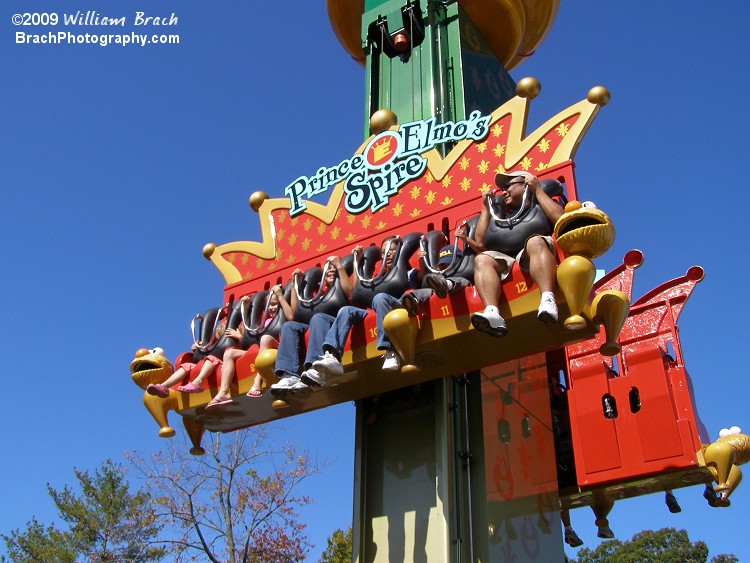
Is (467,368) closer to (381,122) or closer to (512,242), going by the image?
(512,242)

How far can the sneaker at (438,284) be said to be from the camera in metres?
6.91

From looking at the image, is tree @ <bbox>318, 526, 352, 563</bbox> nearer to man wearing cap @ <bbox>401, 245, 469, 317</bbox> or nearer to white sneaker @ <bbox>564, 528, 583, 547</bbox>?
white sneaker @ <bbox>564, 528, 583, 547</bbox>

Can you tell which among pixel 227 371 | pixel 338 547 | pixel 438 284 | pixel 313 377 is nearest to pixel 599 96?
pixel 438 284

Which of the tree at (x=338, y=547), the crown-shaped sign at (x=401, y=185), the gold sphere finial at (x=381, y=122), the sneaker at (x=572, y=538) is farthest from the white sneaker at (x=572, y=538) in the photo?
the tree at (x=338, y=547)

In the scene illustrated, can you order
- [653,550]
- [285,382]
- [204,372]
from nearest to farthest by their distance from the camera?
[285,382], [204,372], [653,550]

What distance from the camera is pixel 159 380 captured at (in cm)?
897

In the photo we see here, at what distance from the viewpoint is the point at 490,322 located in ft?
21.0

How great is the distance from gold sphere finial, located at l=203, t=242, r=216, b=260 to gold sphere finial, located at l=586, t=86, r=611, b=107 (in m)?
5.16

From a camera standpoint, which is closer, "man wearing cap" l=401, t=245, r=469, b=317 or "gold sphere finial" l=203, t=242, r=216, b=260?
"man wearing cap" l=401, t=245, r=469, b=317

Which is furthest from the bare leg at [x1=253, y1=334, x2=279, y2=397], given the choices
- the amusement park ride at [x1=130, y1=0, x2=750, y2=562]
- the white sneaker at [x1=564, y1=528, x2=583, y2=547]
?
the white sneaker at [x1=564, y1=528, x2=583, y2=547]

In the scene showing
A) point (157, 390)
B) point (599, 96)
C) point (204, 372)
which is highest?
point (599, 96)

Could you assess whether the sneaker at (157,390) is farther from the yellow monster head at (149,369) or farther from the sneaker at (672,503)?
the sneaker at (672,503)

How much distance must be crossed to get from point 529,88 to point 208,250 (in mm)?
4624

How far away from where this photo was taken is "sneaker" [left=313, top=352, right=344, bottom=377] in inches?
281
